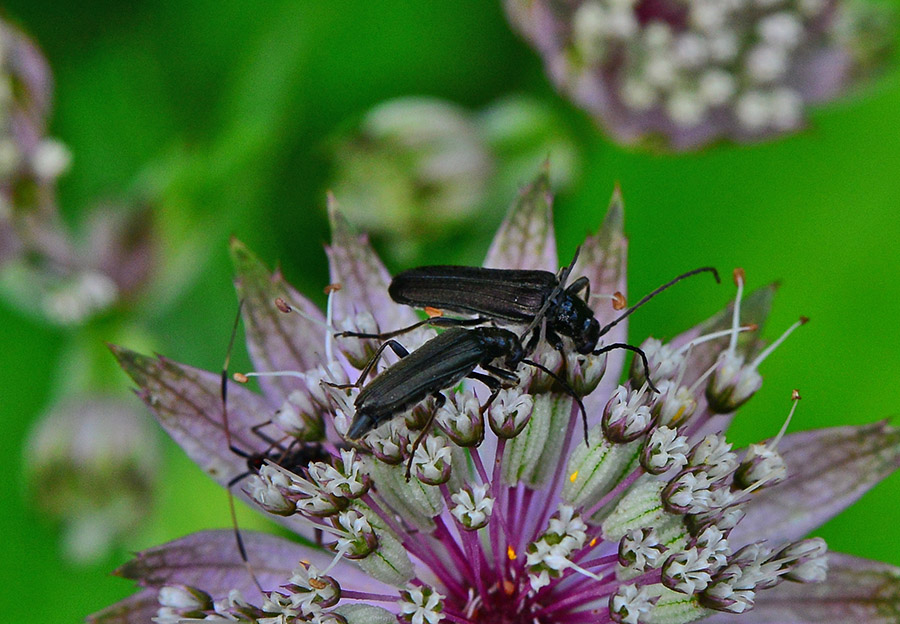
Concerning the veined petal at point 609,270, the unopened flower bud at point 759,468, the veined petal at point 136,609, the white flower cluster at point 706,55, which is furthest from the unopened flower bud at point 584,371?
the white flower cluster at point 706,55

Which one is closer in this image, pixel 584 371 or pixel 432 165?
pixel 584 371

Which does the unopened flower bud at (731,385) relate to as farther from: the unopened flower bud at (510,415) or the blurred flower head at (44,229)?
the blurred flower head at (44,229)

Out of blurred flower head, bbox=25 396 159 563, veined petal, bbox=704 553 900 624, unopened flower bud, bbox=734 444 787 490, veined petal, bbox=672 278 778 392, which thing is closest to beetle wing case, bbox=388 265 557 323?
veined petal, bbox=672 278 778 392

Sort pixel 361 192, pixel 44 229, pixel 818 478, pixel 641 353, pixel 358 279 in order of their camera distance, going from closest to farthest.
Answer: pixel 641 353 → pixel 818 478 → pixel 358 279 → pixel 44 229 → pixel 361 192

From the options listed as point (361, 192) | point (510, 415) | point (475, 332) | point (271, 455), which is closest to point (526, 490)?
point (510, 415)

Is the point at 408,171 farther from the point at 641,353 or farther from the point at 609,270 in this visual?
the point at 641,353

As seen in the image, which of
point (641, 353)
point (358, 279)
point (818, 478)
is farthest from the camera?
point (358, 279)

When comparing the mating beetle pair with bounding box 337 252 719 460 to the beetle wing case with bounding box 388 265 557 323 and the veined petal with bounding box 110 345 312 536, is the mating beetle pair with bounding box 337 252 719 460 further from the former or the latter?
the veined petal with bounding box 110 345 312 536
